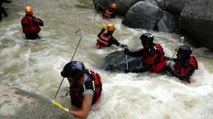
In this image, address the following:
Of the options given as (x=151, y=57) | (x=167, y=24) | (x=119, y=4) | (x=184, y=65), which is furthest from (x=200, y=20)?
(x=119, y=4)

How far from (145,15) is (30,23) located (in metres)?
4.21

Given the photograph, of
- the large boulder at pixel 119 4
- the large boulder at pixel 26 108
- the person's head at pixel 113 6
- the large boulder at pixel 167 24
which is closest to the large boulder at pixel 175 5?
the large boulder at pixel 167 24

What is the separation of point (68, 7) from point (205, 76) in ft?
28.5

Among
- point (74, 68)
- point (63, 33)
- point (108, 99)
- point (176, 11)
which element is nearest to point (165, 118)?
point (108, 99)

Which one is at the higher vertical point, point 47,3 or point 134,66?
point 134,66

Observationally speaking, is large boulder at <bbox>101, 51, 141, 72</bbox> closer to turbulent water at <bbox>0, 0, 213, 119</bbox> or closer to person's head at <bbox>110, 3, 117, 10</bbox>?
turbulent water at <bbox>0, 0, 213, 119</bbox>

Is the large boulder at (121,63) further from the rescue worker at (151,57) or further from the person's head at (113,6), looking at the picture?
the person's head at (113,6)

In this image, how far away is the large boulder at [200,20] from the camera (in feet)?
25.4

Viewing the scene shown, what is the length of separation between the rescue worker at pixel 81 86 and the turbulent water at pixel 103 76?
52 centimetres

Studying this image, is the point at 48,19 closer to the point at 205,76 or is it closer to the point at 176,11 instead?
the point at 176,11

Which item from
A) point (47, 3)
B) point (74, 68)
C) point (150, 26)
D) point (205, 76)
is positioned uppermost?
point (74, 68)

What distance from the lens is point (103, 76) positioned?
6363 mm

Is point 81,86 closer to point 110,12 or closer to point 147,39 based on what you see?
point 147,39

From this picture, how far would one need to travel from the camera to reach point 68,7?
13602 mm
